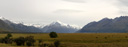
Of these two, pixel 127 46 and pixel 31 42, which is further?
pixel 31 42

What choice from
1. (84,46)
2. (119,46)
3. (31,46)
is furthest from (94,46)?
(31,46)

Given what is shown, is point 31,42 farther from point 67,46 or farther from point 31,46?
point 67,46

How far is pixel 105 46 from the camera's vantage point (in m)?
62.1

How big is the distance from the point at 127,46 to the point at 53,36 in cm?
4886

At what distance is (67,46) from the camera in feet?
216

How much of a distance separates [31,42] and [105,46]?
87.5 feet

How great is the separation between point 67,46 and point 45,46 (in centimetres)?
717

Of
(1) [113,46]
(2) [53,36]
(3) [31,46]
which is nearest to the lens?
(1) [113,46]

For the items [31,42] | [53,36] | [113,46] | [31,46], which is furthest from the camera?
[53,36]

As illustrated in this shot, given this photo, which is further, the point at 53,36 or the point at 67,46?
the point at 53,36

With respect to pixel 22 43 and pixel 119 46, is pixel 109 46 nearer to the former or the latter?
pixel 119 46

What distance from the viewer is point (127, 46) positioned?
62062 mm

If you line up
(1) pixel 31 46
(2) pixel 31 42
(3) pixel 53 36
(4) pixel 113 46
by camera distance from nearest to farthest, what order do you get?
1. (4) pixel 113 46
2. (1) pixel 31 46
3. (2) pixel 31 42
4. (3) pixel 53 36

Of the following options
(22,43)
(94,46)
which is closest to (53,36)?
(22,43)
